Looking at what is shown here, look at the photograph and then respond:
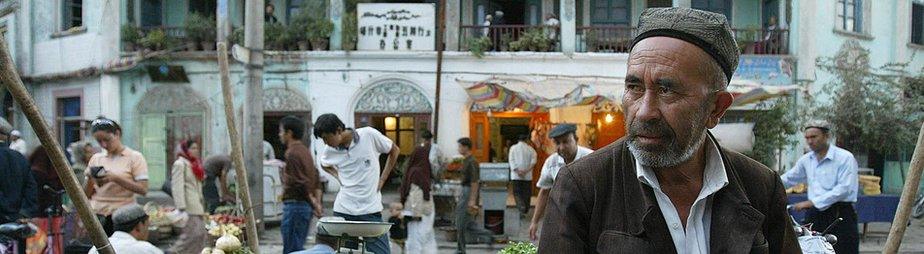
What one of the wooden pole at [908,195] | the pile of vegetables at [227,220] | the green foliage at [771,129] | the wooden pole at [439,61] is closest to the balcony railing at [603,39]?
the wooden pole at [439,61]

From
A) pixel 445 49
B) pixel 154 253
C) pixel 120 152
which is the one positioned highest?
pixel 445 49

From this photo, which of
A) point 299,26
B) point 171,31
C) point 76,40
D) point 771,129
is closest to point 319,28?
point 299,26

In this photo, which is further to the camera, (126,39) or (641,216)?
(126,39)

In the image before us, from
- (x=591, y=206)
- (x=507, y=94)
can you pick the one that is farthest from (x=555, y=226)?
(x=507, y=94)

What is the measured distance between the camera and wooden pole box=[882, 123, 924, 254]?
11.6ft

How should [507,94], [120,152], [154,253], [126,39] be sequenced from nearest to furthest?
[154,253] → [120,152] → [507,94] → [126,39]

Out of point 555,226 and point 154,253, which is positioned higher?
point 555,226

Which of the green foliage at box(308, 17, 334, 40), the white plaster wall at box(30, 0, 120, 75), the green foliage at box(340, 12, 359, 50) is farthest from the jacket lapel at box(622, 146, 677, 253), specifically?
the green foliage at box(308, 17, 334, 40)

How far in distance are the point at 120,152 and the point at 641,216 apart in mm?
5565

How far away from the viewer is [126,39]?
16031 mm

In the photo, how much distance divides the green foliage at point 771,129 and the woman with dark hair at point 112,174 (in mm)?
10222

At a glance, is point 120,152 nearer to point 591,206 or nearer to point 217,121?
point 591,206

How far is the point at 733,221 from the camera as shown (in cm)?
173

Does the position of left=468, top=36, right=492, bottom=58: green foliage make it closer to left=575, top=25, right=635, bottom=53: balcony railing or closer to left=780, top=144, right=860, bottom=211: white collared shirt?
left=575, top=25, right=635, bottom=53: balcony railing
